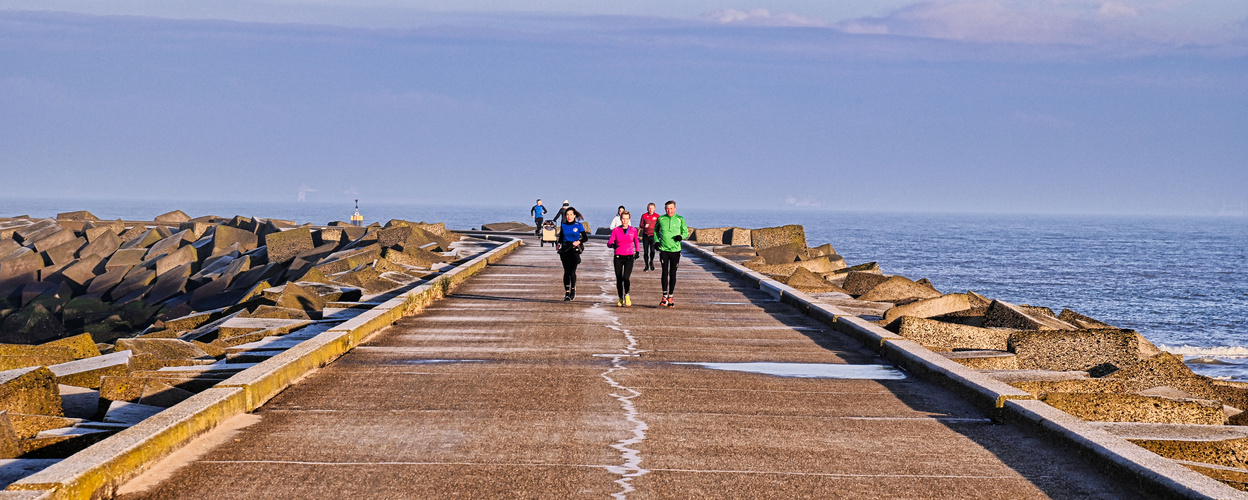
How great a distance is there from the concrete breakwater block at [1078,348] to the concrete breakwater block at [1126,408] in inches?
98.7

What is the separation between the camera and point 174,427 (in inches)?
271

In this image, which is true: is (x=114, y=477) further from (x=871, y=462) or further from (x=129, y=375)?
(x=871, y=462)

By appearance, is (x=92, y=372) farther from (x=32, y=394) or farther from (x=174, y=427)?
(x=174, y=427)

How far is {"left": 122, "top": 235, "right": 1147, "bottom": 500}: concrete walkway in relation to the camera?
20.6ft

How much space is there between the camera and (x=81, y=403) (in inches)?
343

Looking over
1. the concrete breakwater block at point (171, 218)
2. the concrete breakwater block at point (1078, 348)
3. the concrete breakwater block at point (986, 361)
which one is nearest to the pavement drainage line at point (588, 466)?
the concrete breakwater block at point (986, 361)

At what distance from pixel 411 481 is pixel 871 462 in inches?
110

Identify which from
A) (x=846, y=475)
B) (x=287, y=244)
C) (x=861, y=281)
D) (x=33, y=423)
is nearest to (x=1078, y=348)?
(x=846, y=475)

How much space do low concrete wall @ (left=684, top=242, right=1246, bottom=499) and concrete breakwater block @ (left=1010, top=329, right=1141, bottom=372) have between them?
1.16 m

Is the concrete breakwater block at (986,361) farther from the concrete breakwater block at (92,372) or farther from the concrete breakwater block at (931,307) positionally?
the concrete breakwater block at (92,372)

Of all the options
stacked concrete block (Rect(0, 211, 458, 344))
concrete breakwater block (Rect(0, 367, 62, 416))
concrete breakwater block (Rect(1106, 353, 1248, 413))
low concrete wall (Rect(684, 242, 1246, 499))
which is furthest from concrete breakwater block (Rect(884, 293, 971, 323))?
concrete breakwater block (Rect(0, 367, 62, 416))

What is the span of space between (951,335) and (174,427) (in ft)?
26.8

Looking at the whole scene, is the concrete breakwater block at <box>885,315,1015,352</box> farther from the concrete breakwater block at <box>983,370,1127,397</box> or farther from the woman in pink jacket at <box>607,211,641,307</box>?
the woman in pink jacket at <box>607,211,641,307</box>

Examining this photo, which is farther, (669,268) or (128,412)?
(669,268)
